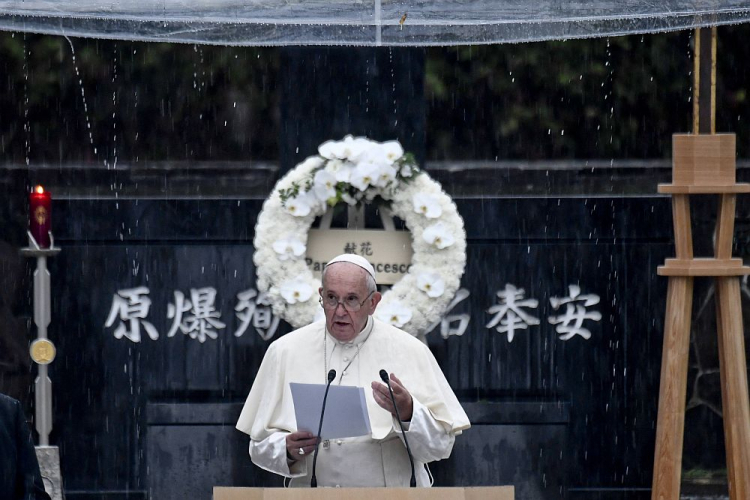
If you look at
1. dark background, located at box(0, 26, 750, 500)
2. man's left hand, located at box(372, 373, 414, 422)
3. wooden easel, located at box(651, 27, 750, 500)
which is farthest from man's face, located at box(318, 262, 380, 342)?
dark background, located at box(0, 26, 750, 500)

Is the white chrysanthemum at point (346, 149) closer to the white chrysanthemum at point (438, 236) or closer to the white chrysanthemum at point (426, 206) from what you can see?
the white chrysanthemum at point (426, 206)

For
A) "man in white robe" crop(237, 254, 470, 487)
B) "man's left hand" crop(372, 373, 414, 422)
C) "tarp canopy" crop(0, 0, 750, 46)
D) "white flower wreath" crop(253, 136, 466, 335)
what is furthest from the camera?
"white flower wreath" crop(253, 136, 466, 335)

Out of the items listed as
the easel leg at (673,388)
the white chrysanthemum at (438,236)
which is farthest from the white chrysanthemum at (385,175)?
the easel leg at (673,388)

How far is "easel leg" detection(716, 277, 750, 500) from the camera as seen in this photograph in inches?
296

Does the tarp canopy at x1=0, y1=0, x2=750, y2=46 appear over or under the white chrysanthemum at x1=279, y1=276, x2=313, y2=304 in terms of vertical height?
over

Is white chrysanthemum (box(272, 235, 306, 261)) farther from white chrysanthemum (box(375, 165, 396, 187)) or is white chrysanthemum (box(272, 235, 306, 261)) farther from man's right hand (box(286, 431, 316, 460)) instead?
man's right hand (box(286, 431, 316, 460))

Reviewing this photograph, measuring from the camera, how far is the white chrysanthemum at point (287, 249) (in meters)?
7.64

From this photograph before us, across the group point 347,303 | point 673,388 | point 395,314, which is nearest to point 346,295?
point 347,303

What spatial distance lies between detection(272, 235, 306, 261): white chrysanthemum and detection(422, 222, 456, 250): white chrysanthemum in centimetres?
67

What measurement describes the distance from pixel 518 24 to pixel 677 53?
2847 mm

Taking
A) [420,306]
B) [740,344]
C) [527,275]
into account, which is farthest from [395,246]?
[740,344]

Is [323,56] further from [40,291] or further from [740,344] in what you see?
[740,344]

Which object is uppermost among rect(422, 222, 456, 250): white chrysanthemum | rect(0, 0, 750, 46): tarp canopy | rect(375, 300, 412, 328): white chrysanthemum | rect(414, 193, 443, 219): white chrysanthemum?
rect(0, 0, 750, 46): tarp canopy

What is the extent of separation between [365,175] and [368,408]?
7.98 feet
